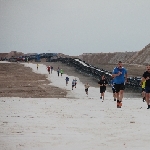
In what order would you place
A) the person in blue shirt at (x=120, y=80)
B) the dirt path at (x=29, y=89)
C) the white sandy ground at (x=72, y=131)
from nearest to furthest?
the white sandy ground at (x=72, y=131), the person in blue shirt at (x=120, y=80), the dirt path at (x=29, y=89)

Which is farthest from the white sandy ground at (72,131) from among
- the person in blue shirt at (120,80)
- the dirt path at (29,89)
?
the dirt path at (29,89)

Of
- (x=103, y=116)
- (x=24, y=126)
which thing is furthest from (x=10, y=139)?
(x=103, y=116)

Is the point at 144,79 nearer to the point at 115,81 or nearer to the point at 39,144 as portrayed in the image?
the point at 115,81

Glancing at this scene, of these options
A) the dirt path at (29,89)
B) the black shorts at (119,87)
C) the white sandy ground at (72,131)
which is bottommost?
the dirt path at (29,89)

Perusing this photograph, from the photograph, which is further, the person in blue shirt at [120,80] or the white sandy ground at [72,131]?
the person in blue shirt at [120,80]

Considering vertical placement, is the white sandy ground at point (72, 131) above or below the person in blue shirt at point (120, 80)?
below

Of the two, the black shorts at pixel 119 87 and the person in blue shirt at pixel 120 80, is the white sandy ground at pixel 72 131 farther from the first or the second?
the black shorts at pixel 119 87

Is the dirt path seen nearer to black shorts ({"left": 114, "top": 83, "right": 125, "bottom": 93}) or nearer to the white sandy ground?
black shorts ({"left": 114, "top": 83, "right": 125, "bottom": 93})

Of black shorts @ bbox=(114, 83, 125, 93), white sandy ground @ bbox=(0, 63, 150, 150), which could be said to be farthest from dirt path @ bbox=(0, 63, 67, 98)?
white sandy ground @ bbox=(0, 63, 150, 150)

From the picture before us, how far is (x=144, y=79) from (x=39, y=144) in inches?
246

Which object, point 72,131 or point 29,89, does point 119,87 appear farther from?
point 29,89

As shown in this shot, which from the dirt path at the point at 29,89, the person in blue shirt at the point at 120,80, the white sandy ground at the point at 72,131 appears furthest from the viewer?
the dirt path at the point at 29,89

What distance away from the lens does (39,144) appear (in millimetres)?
4754

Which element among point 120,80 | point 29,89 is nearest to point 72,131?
point 120,80
